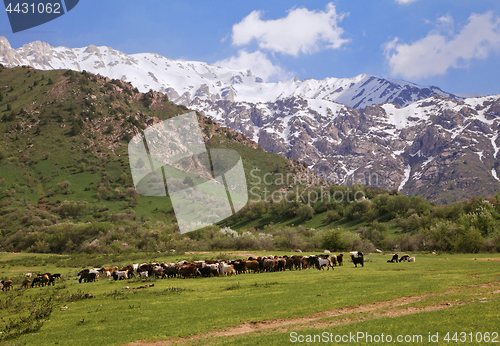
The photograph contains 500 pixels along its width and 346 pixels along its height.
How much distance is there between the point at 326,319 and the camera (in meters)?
12.4

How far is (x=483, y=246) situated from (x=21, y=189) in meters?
122

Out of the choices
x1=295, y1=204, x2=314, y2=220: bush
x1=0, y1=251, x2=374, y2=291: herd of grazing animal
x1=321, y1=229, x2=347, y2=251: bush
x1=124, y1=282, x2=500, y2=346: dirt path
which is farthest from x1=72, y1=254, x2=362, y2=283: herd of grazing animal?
x1=295, y1=204, x2=314, y2=220: bush

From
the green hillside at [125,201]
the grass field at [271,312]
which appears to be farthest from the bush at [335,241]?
the grass field at [271,312]

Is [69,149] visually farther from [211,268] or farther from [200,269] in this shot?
[211,268]

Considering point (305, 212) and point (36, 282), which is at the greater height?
point (305, 212)

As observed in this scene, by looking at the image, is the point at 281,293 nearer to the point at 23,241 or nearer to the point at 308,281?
the point at 308,281

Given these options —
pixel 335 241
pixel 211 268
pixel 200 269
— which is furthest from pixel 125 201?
pixel 211 268

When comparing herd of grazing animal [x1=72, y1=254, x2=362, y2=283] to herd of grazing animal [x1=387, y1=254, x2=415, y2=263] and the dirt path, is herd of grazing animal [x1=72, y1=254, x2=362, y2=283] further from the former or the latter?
the dirt path

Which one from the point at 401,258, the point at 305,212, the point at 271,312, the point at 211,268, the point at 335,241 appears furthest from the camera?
the point at 305,212

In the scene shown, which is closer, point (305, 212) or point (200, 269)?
point (200, 269)

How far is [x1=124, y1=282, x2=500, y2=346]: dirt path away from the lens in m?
11.5

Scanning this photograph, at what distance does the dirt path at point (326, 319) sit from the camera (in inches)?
451

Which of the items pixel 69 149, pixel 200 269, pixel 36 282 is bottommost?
pixel 36 282

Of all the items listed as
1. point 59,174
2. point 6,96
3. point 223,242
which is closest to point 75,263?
point 223,242
